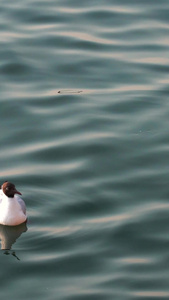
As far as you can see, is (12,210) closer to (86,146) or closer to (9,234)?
(9,234)

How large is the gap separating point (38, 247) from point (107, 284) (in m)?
1.24

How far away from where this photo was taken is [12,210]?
13555mm

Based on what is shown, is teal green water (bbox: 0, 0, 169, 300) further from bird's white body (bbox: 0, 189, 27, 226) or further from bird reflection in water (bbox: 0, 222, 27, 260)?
bird's white body (bbox: 0, 189, 27, 226)

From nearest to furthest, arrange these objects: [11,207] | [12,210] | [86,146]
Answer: [12,210] < [11,207] < [86,146]

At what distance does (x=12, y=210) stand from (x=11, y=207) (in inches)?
7.5

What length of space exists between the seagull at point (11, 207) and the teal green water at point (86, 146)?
13cm

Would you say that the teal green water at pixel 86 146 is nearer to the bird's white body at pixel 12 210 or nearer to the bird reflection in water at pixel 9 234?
the bird reflection in water at pixel 9 234

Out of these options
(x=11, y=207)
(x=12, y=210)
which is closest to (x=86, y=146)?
(x=11, y=207)

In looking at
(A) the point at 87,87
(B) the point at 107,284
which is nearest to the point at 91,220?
(B) the point at 107,284

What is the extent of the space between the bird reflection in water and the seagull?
6 cm

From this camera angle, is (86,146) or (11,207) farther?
(86,146)

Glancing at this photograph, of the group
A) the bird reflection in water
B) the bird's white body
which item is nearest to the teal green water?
the bird reflection in water

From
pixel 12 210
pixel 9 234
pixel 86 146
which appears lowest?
pixel 9 234

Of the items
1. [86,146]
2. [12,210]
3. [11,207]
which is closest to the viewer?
[12,210]
